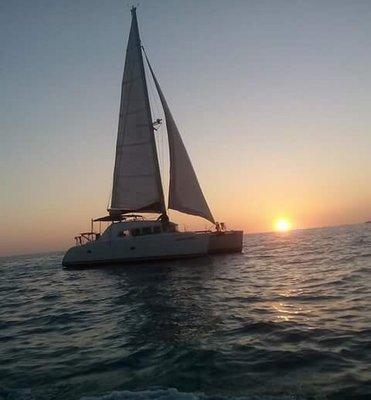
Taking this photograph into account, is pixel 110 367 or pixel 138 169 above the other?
pixel 138 169

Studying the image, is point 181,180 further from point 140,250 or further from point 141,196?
point 140,250

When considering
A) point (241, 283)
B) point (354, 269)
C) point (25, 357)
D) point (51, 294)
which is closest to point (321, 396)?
point (25, 357)

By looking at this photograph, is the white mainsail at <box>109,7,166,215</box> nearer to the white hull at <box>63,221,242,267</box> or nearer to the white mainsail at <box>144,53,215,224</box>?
the white mainsail at <box>144,53,215,224</box>

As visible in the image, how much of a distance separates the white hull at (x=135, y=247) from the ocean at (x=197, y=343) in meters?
12.5

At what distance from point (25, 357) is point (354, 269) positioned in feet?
51.5

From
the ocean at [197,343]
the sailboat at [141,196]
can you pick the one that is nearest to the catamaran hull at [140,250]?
the sailboat at [141,196]

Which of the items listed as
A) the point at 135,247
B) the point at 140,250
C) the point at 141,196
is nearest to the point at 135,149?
the point at 141,196

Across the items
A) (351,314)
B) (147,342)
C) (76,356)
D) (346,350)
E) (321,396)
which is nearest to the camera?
(321,396)

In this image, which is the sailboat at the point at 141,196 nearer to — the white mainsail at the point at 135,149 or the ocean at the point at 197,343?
the white mainsail at the point at 135,149

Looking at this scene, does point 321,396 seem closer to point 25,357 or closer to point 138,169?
point 25,357

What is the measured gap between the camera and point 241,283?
60.8 feet

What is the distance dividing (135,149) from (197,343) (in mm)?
26469

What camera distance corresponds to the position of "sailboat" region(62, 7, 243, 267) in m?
30.8

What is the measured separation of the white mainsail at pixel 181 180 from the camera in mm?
32688
